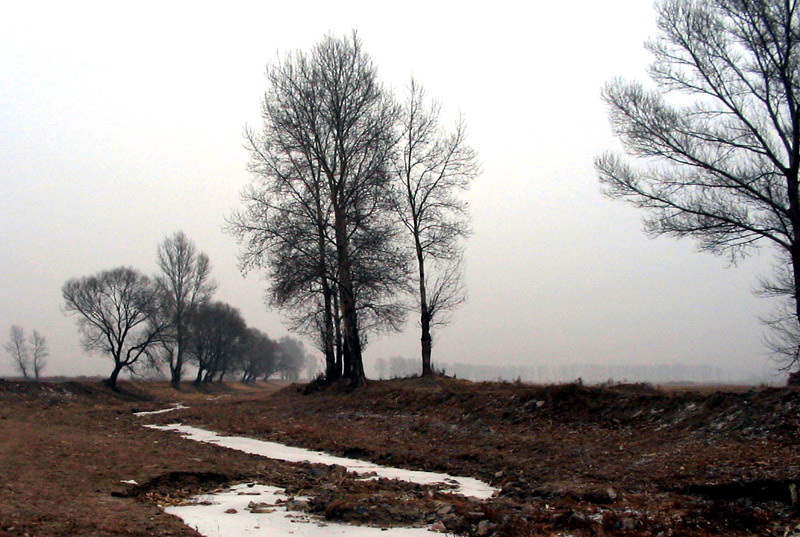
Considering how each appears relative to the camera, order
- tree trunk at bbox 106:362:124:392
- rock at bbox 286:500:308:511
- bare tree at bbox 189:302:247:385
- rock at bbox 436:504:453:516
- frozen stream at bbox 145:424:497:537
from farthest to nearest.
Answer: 1. bare tree at bbox 189:302:247:385
2. tree trunk at bbox 106:362:124:392
3. rock at bbox 286:500:308:511
4. rock at bbox 436:504:453:516
5. frozen stream at bbox 145:424:497:537

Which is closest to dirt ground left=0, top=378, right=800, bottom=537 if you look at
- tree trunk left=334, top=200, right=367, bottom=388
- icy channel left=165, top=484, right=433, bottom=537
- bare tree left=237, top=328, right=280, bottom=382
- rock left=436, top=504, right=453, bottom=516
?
rock left=436, top=504, right=453, bottom=516

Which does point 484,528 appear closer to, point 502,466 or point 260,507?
point 260,507

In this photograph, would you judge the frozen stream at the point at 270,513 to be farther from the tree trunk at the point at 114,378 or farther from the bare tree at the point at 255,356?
the bare tree at the point at 255,356

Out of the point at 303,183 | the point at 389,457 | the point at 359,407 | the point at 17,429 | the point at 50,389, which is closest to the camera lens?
the point at 389,457

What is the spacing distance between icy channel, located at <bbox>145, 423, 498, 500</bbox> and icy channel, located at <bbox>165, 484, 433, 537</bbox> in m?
2.20

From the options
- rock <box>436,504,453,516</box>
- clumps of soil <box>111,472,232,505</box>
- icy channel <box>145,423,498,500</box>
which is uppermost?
rock <box>436,504,453,516</box>

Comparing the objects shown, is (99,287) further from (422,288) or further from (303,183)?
(422,288)

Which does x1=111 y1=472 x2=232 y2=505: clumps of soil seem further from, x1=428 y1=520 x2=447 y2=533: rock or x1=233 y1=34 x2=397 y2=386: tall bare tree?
x1=233 y1=34 x2=397 y2=386: tall bare tree

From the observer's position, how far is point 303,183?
24.2 m

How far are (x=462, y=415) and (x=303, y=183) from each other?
13.3m

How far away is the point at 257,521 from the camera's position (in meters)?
6.56

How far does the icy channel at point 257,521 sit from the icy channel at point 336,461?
2.20 m

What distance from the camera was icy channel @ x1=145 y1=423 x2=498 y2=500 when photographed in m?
8.73

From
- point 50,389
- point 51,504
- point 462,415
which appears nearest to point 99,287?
point 50,389
